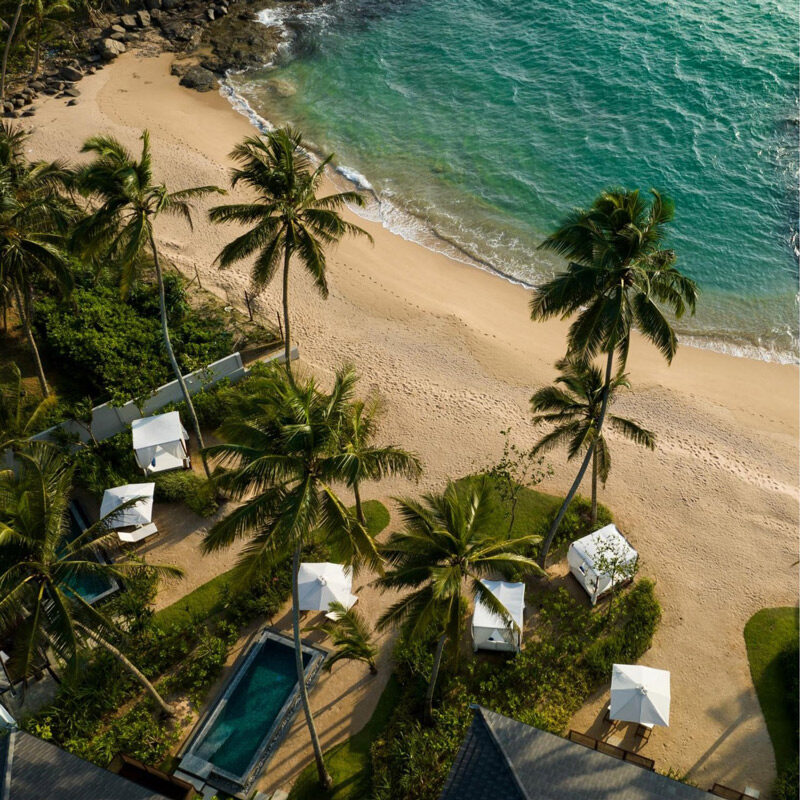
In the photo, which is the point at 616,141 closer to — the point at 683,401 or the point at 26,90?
the point at 683,401

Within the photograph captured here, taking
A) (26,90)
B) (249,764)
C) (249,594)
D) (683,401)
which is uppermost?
(26,90)

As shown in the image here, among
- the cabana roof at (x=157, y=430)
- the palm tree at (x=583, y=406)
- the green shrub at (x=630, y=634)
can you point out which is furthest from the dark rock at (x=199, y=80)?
the green shrub at (x=630, y=634)

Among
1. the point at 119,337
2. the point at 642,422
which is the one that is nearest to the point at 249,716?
the point at 119,337

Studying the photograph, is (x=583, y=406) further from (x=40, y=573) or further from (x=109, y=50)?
(x=109, y=50)

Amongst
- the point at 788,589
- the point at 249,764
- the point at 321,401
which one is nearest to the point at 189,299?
the point at 321,401

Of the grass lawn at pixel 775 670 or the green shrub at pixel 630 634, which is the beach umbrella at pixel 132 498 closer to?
the green shrub at pixel 630 634

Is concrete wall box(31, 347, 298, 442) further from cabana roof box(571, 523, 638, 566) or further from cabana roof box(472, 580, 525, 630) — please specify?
cabana roof box(571, 523, 638, 566)
